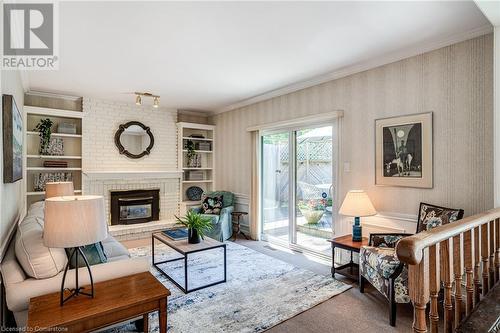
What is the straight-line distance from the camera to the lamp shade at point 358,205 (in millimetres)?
3195

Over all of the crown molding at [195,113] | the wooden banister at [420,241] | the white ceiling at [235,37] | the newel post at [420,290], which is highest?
the white ceiling at [235,37]

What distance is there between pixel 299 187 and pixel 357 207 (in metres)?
1.40

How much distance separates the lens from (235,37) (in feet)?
9.07

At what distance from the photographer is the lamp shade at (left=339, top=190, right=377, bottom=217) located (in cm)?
320

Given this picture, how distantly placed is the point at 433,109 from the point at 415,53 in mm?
650

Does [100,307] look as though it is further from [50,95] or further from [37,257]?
[50,95]

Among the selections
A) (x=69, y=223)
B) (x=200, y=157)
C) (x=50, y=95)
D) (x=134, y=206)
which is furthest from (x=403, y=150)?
(x=50, y=95)

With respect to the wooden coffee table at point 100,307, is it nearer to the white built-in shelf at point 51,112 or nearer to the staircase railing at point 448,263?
the staircase railing at point 448,263

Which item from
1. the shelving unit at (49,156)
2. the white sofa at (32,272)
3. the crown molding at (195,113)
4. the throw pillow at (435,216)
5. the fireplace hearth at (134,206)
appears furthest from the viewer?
the crown molding at (195,113)

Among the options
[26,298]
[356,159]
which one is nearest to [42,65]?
[26,298]

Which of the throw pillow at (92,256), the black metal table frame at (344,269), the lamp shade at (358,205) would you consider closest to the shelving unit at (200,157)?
the black metal table frame at (344,269)

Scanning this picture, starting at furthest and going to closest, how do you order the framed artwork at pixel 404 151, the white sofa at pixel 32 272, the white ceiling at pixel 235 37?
the framed artwork at pixel 404 151
the white ceiling at pixel 235 37
the white sofa at pixel 32 272

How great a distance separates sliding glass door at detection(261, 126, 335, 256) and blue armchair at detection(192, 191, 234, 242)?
67 cm

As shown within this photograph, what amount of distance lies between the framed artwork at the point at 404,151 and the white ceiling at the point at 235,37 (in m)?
0.80
